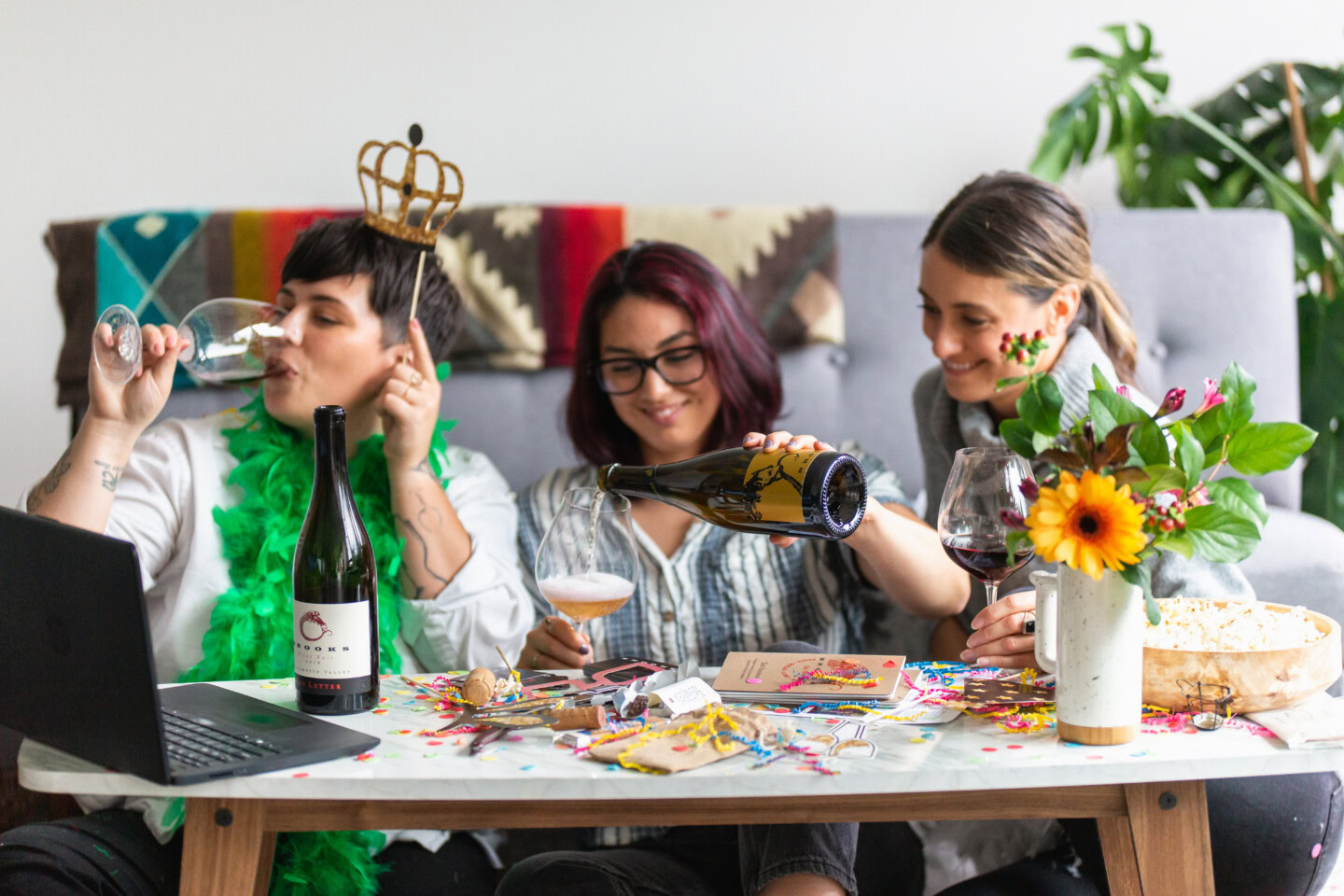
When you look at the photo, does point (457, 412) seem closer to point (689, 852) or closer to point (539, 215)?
point (539, 215)

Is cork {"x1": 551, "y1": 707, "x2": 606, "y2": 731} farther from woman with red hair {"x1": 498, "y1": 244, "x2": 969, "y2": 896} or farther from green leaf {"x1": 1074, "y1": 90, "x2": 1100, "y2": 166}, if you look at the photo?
green leaf {"x1": 1074, "y1": 90, "x2": 1100, "y2": 166}

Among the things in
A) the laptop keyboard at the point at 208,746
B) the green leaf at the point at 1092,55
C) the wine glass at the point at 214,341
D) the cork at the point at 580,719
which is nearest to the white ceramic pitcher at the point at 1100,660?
the cork at the point at 580,719

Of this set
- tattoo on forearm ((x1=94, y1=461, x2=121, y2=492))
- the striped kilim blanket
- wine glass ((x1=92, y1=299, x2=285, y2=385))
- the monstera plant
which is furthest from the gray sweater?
tattoo on forearm ((x1=94, y1=461, x2=121, y2=492))

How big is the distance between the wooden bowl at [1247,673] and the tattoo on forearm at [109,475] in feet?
3.87

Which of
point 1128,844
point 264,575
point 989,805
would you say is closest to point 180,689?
point 264,575

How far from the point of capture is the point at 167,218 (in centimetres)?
207

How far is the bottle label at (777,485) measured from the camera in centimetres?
112

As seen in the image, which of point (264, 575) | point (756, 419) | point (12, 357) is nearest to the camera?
point (264, 575)

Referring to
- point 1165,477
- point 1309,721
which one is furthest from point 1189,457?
point 1309,721

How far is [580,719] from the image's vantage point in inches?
41.2

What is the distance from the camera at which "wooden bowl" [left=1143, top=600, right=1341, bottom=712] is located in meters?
1.01

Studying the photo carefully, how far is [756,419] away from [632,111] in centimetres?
103

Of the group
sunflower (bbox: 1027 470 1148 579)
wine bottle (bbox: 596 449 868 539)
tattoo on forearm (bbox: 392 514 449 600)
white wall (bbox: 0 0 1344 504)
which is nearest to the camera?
sunflower (bbox: 1027 470 1148 579)

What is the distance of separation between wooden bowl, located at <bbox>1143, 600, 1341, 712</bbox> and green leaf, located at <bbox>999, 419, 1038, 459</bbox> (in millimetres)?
212
